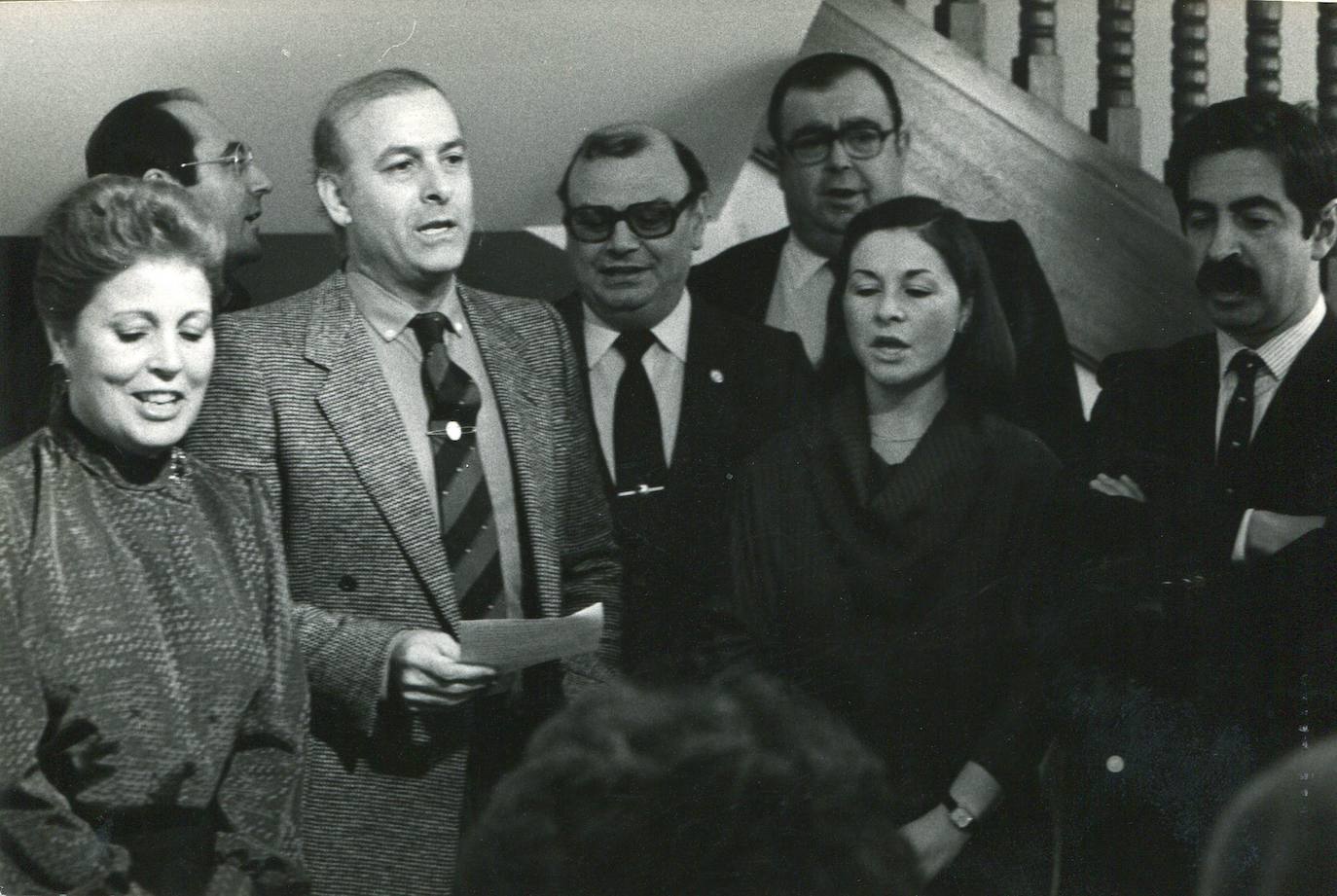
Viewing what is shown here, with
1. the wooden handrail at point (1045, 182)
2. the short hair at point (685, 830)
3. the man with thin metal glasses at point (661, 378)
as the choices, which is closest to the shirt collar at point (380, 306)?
the man with thin metal glasses at point (661, 378)

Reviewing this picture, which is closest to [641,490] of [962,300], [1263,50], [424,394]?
[424,394]

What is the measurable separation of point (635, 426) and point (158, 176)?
890 millimetres


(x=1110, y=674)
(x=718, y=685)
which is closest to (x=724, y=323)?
(x=718, y=685)

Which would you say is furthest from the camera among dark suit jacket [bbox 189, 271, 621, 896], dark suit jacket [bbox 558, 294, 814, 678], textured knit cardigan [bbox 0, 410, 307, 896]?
dark suit jacket [bbox 558, 294, 814, 678]

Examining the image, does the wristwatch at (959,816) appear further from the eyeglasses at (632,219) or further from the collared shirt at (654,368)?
the eyeglasses at (632,219)

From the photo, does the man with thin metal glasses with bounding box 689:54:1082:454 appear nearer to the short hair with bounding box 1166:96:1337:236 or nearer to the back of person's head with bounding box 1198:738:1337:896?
the short hair with bounding box 1166:96:1337:236

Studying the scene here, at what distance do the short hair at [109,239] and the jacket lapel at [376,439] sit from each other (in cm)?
20

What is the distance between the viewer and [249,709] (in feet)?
8.70

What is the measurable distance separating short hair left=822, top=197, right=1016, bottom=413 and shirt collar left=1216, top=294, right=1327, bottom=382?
16.1 inches

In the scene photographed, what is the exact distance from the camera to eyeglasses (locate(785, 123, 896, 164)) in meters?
3.01

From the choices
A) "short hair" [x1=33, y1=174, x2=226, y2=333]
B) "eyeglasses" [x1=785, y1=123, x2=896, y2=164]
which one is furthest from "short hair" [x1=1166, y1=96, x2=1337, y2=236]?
"short hair" [x1=33, y1=174, x2=226, y2=333]

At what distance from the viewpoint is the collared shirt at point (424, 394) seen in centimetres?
280

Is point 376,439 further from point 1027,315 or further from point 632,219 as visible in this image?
point 1027,315

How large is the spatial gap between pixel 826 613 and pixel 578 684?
450 mm
